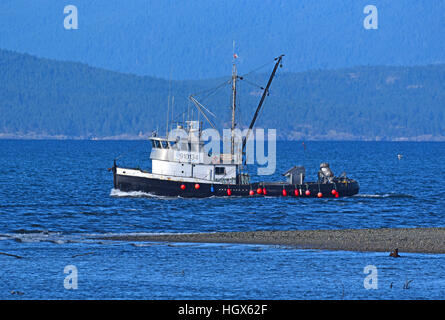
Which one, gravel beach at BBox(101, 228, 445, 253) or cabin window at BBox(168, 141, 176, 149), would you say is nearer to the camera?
gravel beach at BBox(101, 228, 445, 253)

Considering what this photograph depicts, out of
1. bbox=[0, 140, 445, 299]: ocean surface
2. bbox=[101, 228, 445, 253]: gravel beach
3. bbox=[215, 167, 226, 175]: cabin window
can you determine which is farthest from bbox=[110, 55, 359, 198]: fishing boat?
bbox=[101, 228, 445, 253]: gravel beach

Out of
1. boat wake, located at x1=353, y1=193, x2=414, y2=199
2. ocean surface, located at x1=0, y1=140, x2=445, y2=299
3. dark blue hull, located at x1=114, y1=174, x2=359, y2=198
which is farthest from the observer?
boat wake, located at x1=353, y1=193, x2=414, y2=199

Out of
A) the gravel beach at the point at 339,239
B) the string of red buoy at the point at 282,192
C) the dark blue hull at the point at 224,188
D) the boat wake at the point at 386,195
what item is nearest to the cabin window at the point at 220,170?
the dark blue hull at the point at 224,188

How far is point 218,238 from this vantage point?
46375 millimetres

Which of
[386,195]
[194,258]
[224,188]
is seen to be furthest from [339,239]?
[386,195]

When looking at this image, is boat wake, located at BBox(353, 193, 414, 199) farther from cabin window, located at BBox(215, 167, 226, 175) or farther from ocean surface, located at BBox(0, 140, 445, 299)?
cabin window, located at BBox(215, 167, 226, 175)

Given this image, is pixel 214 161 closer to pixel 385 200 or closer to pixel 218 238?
pixel 385 200

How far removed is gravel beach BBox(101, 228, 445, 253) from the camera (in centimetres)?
4234

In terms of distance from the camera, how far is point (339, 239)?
45156 mm

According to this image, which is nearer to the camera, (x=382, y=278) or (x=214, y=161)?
(x=382, y=278)

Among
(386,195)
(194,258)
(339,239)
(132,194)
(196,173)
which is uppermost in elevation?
(196,173)

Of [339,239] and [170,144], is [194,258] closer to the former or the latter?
[339,239]
